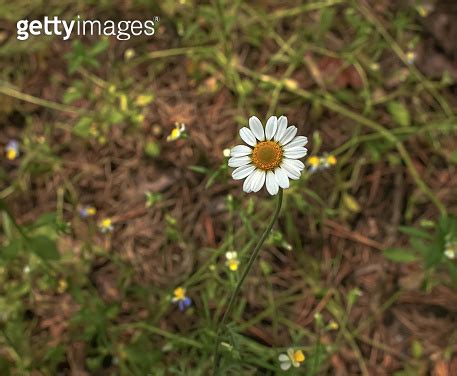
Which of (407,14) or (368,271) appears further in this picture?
(407,14)

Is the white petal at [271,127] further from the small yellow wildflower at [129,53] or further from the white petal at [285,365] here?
the small yellow wildflower at [129,53]

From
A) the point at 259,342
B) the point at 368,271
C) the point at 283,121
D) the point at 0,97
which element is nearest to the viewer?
the point at 283,121

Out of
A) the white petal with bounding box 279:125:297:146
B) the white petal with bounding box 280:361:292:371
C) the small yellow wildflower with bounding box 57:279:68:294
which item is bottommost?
the white petal with bounding box 280:361:292:371

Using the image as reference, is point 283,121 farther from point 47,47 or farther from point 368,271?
point 47,47

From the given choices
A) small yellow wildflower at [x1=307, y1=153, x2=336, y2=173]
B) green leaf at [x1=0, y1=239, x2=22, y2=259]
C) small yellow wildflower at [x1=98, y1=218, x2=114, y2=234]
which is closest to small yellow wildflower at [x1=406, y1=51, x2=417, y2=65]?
small yellow wildflower at [x1=307, y1=153, x2=336, y2=173]

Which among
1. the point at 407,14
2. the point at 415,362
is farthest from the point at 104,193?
the point at 407,14

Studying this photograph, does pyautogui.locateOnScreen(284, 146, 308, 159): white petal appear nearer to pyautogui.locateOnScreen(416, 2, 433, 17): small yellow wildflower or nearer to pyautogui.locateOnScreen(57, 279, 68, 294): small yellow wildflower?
pyautogui.locateOnScreen(57, 279, 68, 294): small yellow wildflower

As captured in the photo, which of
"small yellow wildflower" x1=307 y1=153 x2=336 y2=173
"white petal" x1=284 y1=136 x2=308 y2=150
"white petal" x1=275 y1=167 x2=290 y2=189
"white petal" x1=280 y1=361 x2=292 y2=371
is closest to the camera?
"white petal" x1=275 y1=167 x2=290 y2=189
